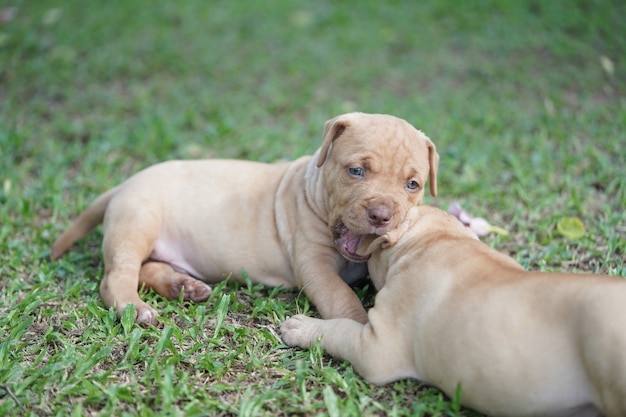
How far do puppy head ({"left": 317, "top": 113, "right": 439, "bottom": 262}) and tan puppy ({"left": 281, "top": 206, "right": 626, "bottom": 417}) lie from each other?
35 cm

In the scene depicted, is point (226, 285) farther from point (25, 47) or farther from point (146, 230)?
point (25, 47)

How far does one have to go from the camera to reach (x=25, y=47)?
10180 millimetres

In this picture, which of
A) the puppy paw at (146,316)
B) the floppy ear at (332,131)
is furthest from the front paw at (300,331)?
the floppy ear at (332,131)

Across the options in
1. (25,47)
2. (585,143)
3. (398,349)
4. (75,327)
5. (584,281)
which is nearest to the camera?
(584,281)

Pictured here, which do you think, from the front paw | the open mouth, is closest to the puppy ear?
the open mouth

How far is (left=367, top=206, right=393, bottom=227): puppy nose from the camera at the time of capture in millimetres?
4438

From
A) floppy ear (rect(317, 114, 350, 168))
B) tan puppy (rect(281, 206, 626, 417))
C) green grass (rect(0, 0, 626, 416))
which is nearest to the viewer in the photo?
tan puppy (rect(281, 206, 626, 417))

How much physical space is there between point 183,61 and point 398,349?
23.6ft

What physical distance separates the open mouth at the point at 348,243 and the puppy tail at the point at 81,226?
6.86ft

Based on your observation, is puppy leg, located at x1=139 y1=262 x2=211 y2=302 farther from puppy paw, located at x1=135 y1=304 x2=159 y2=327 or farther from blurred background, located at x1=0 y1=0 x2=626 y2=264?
blurred background, located at x1=0 y1=0 x2=626 y2=264

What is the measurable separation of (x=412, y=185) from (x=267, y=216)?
1.20 m

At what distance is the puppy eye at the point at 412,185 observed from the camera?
4.79 m

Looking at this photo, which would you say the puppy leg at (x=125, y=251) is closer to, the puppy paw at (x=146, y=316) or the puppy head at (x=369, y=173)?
the puppy paw at (x=146, y=316)

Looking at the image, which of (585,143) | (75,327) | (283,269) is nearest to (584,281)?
(283,269)
